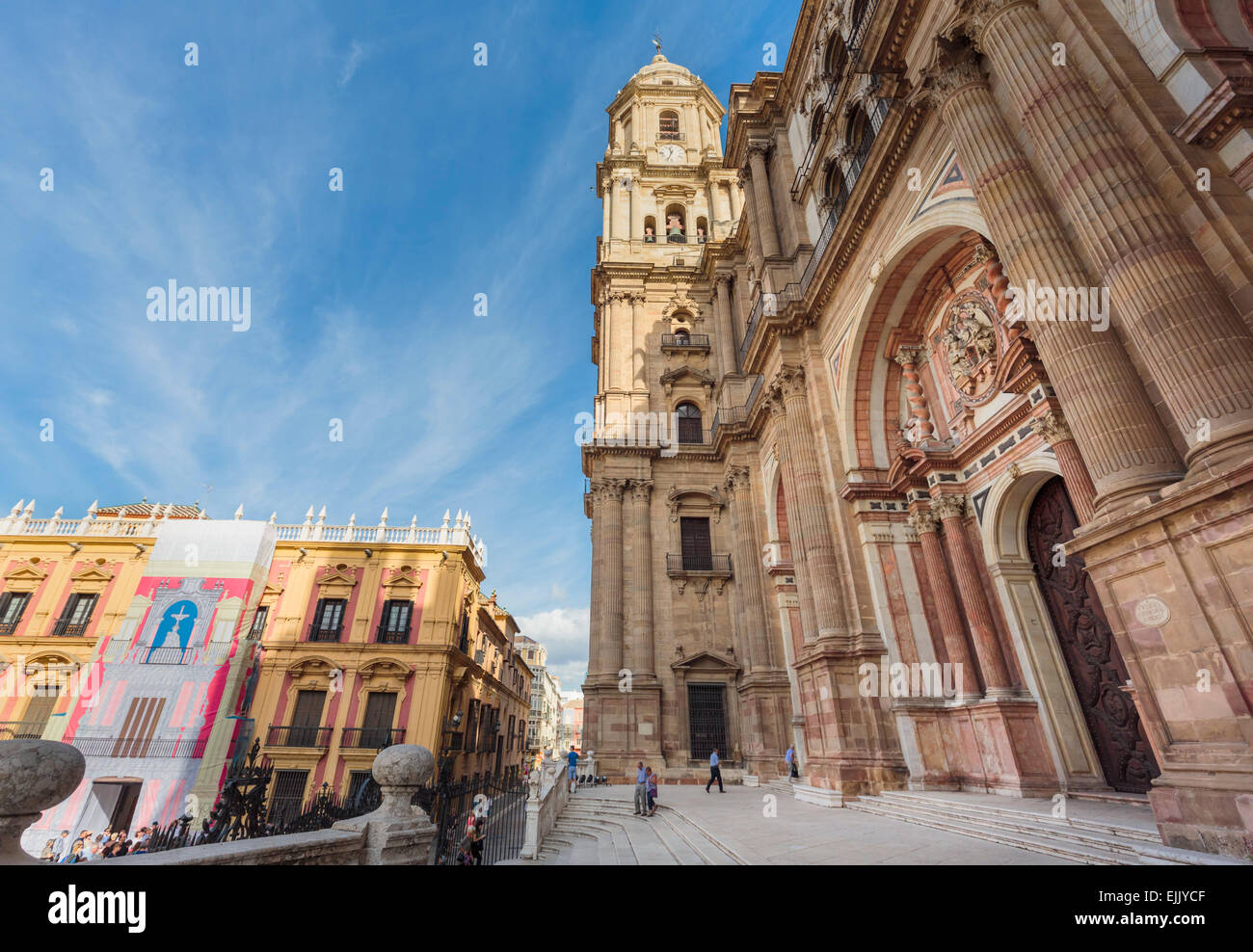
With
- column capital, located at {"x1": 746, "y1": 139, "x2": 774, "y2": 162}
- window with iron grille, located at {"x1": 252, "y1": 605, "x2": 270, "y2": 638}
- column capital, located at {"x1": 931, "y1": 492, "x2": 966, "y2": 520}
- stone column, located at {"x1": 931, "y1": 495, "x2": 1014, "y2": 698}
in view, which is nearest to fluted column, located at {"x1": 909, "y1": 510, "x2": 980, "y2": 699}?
stone column, located at {"x1": 931, "y1": 495, "x2": 1014, "y2": 698}

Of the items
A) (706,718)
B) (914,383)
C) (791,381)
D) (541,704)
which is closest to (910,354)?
(914,383)

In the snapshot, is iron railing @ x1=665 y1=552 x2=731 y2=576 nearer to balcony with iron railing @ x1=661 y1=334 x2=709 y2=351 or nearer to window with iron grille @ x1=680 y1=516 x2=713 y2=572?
window with iron grille @ x1=680 y1=516 x2=713 y2=572

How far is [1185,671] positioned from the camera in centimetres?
497

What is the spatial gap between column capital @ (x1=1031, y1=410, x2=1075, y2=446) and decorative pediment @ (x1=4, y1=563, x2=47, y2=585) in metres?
35.9

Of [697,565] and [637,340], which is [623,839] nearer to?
[697,565]

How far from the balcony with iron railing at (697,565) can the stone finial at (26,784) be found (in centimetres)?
1896

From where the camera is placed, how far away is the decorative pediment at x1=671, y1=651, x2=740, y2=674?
781 inches

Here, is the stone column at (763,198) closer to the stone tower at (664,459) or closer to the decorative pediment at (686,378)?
the stone tower at (664,459)

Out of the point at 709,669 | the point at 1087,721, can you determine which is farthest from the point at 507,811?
the point at 1087,721

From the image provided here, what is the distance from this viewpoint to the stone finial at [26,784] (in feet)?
9.62

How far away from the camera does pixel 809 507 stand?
1397 cm

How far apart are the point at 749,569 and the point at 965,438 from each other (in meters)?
9.50

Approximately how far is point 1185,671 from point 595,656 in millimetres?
17016
